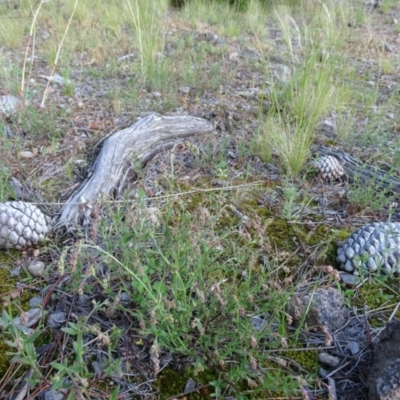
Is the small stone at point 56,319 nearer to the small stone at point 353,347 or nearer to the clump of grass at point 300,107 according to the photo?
the small stone at point 353,347

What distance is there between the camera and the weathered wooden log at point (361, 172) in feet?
7.52

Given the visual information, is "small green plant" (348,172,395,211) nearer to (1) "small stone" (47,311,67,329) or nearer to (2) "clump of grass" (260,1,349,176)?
(2) "clump of grass" (260,1,349,176)

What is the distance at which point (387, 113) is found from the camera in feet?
10.8

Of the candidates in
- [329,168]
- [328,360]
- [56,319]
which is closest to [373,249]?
[328,360]

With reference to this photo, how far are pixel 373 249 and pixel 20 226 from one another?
1.48 m

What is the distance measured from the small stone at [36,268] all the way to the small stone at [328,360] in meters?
1.12

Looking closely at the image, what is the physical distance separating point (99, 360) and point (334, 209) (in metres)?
1.40

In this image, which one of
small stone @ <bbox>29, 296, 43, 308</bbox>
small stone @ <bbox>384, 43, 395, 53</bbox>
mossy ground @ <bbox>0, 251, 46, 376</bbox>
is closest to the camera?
mossy ground @ <bbox>0, 251, 46, 376</bbox>

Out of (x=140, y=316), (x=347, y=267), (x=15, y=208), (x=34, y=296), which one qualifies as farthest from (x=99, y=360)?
(x=347, y=267)

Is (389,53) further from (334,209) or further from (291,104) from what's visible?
→ (334,209)

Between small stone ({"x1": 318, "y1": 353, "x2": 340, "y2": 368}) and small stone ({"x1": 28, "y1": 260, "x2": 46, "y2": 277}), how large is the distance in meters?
1.12

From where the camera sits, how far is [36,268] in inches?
67.5

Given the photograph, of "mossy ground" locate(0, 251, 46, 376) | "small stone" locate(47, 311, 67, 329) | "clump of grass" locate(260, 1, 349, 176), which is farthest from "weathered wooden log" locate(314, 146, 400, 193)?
"mossy ground" locate(0, 251, 46, 376)

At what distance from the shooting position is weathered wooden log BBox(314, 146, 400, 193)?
229 centimetres
